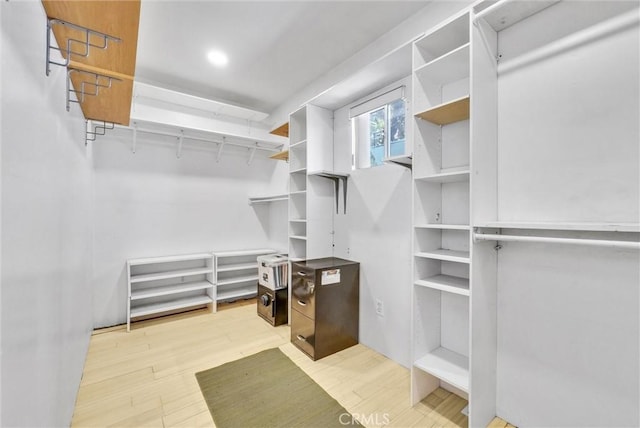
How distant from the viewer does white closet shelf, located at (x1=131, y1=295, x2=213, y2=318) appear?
125 inches

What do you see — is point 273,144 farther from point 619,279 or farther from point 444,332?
point 619,279

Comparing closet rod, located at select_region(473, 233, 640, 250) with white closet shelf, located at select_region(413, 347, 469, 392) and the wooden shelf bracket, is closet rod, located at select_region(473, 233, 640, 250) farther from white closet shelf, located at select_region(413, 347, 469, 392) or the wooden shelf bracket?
the wooden shelf bracket

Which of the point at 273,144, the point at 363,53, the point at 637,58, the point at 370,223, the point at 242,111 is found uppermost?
the point at 363,53

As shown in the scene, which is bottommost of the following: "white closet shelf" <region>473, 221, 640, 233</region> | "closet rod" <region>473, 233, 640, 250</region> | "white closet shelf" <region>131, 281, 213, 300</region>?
"white closet shelf" <region>131, 281, 213, 300</region>

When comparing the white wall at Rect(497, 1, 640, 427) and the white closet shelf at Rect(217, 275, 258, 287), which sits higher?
the white wall at Rect(497, 1, 640, 427)

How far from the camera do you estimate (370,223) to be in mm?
2631

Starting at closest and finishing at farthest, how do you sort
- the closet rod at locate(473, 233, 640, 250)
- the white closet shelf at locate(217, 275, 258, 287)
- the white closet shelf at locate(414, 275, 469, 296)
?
the closet rod at locate(473, 233, 640, 250)
the white closet shelf at locate(414, 275, 469, 296)
the white closet shelf at locate(217, 275, 258, 287)

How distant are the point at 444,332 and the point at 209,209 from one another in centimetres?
324

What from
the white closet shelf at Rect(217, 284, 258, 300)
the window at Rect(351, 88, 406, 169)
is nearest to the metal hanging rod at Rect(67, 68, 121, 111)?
the window at Rect(351, 88, 406, 169)

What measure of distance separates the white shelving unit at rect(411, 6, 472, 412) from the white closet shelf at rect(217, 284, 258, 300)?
104 inches

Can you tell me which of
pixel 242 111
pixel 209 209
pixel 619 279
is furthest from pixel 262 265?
pixel 619 279

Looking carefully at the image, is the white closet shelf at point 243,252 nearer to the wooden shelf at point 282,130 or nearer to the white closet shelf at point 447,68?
the wooden shelf at point 282,130

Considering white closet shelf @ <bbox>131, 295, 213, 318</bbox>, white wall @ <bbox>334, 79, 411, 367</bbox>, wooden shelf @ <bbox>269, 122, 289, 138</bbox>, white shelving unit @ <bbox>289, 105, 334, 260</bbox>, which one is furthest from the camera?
wooden shelf @ <bbox>269, 122, 289, 138</bbox>

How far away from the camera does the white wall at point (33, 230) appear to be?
2.62 ft
